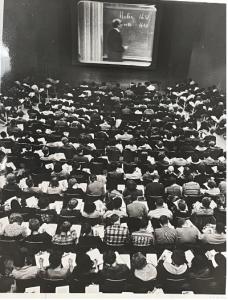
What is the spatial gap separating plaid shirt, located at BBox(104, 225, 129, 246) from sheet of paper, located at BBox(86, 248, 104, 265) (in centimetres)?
24

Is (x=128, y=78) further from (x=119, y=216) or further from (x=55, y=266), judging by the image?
(x=55, y=266)

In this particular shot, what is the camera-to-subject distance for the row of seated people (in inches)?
167

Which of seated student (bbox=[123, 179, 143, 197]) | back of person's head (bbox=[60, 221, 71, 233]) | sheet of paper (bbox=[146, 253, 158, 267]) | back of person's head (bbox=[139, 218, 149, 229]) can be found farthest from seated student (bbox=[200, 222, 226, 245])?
back of person's head (bbox=[60, 221, 71, 233])

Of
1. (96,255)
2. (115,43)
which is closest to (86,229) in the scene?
(96,255)

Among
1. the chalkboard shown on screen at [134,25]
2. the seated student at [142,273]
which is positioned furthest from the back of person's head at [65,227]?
the chalkboard shown on screen at [134,25]

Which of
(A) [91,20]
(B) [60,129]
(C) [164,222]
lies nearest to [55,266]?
(C) [164,222]

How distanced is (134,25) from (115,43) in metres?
1.19

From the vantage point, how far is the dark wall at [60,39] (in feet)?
46.8

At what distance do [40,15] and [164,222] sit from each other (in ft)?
43.1

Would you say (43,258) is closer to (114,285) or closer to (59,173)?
(114,285)

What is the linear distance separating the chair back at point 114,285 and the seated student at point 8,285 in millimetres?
1286

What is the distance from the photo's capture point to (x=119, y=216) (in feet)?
17.6

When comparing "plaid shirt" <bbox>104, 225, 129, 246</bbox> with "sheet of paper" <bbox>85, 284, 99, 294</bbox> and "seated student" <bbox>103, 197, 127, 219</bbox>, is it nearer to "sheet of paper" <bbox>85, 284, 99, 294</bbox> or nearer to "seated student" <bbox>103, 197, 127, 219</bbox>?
"seated student" <bbox>103, 197, 127, 219</bbox>

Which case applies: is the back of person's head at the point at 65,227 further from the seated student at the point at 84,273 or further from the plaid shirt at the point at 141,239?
the plaid shirt at the point at 141,239
